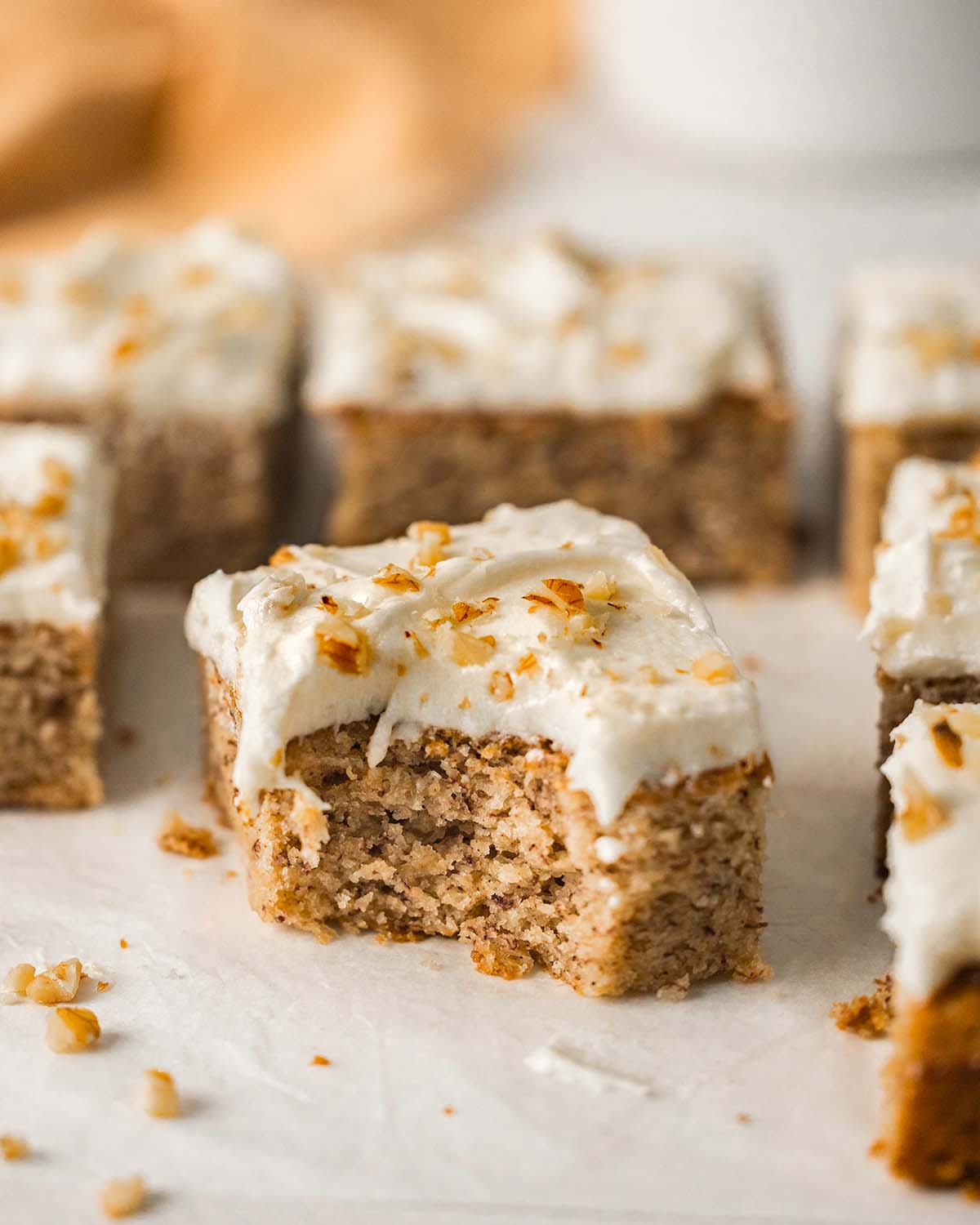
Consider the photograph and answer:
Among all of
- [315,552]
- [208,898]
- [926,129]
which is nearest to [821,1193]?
[208,898]

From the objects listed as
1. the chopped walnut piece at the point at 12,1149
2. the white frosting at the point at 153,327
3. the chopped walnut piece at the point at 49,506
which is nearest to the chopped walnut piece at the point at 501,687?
the chopped walnut piece at the point at 12,1149

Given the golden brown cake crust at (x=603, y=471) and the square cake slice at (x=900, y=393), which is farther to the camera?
the golden brown cake crust at (x=603, y=471)

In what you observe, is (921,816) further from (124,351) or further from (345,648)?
(124,351)

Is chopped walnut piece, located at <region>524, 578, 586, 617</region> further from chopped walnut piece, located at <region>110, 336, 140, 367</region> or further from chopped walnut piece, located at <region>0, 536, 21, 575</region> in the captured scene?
chopped walnut piece, located at <region>110, 336, 140, 367</region>

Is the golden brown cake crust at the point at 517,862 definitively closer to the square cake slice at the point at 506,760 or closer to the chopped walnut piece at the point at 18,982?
the square cake slice at the point at 506,760

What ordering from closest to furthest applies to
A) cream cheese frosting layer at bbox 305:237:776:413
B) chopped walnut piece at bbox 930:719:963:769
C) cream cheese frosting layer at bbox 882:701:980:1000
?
cream cheese frosting layer at bbox 882:701:980:1000 → chopped walnut piece at bbox 930:719:963:769 → cream cheese frosting layer at bbox 305:237:776:413

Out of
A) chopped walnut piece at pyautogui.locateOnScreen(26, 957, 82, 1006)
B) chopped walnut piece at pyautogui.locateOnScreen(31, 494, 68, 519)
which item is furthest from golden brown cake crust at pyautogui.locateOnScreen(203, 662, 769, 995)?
chopped walnut piece at pyautogui.locateOnScreen(31, 494, 68, 519)
